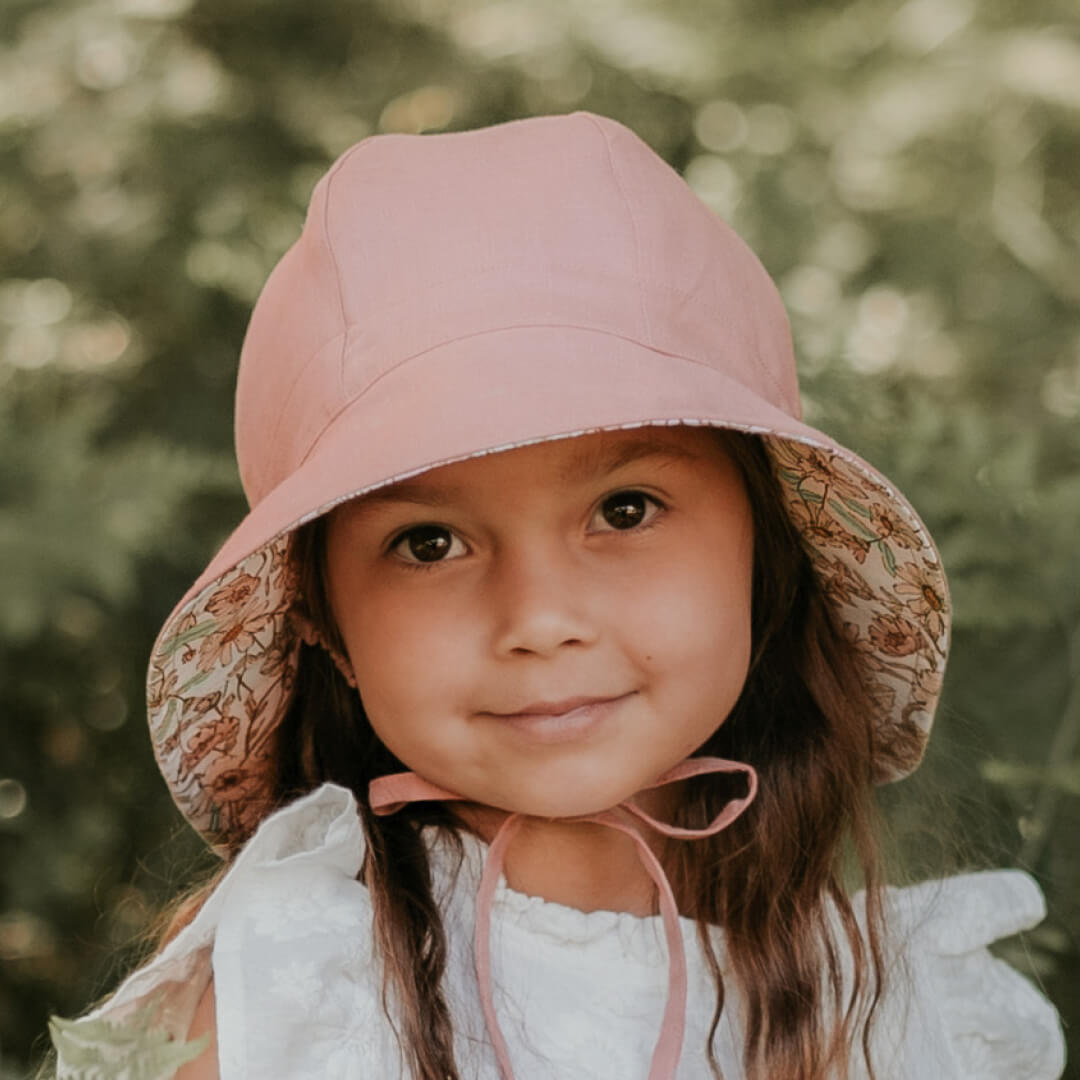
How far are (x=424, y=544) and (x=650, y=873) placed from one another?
426 millimetres

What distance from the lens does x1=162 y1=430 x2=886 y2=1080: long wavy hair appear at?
158 centimetres

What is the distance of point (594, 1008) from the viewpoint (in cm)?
155

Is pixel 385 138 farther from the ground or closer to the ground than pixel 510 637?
farther from the ground

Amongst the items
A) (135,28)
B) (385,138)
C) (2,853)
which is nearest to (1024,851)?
(385,138)

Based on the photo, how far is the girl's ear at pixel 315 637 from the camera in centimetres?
160

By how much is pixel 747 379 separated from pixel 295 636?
0.57 metres

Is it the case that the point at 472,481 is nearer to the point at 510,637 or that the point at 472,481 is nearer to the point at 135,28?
the point at 510,637

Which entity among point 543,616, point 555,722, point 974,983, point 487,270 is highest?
point 487,270

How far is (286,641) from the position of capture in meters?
1.65

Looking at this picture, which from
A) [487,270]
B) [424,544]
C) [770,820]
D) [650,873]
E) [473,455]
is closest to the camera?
[473,455]

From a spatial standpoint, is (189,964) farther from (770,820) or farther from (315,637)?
(770,820)

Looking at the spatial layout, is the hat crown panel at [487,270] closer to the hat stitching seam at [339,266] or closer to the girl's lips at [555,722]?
the hat stitching seam at [339,266]

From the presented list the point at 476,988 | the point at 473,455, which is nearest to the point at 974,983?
the point at 476,988

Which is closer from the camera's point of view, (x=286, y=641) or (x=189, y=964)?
(x=189, y=964)
